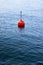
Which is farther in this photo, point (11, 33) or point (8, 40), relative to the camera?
point (11, 33)

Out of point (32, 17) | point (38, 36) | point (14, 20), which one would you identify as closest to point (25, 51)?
point (38, 36)

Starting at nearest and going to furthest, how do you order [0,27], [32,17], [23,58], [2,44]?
[23,58] → [2,44] → [0,27] → [32,17]

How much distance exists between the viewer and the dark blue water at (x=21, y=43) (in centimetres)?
2820

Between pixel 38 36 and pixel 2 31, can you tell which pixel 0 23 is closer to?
pixel 2 31

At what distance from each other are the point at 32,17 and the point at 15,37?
20027 millimetres

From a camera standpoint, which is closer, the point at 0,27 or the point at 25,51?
the point at 25,51

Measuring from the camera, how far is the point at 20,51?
3123 cm

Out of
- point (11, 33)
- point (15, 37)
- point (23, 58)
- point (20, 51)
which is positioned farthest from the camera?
point (11, 33)

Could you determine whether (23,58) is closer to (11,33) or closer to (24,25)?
(11,33)

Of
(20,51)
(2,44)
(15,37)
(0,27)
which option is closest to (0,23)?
(0,27)

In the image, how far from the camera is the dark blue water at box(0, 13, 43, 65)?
2820cm

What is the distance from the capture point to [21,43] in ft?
114

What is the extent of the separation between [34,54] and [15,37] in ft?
29.4

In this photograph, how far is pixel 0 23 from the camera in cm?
4794
